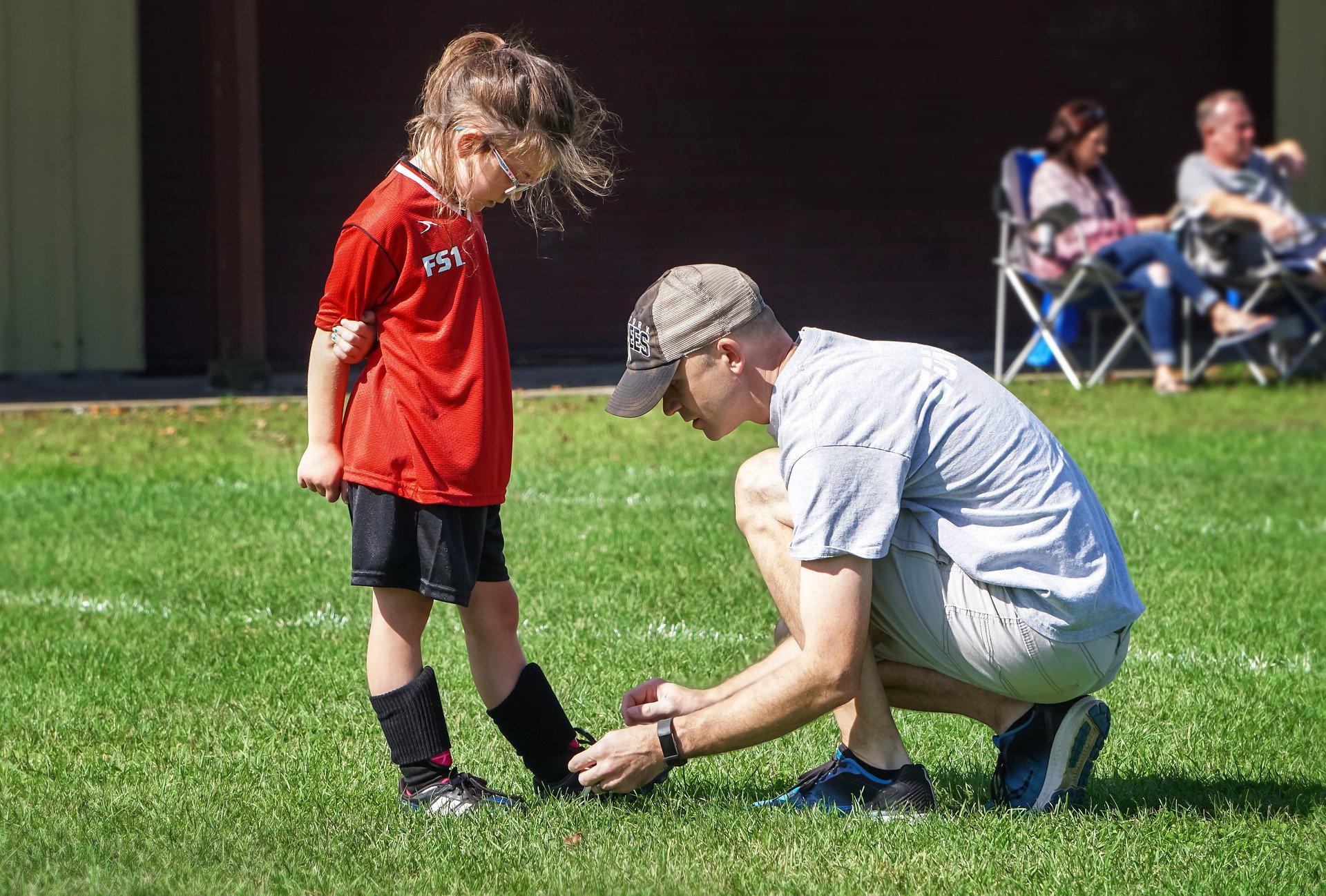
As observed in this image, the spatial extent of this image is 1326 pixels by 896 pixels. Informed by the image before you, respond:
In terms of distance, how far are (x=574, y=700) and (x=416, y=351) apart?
1229mm

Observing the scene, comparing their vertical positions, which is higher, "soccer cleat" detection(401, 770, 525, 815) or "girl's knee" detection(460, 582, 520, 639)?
"girl's knee" detection(460, 582, 520, 639)

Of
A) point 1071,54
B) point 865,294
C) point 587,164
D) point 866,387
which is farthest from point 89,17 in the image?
point 866,387

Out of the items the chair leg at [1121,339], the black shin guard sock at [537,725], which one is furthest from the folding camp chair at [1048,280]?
the black shin guard sock at [537,725]

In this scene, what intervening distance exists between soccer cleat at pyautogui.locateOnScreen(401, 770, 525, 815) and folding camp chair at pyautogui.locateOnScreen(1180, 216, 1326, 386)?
713 cm

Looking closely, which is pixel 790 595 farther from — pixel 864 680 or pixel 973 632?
pixel 973 632

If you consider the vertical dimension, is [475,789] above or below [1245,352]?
below

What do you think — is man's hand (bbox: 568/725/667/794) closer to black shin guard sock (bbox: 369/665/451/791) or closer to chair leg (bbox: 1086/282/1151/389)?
black shin guard sock (bbox: 369/665/451/791)

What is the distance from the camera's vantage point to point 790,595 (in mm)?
3014

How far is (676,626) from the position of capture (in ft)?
15.0

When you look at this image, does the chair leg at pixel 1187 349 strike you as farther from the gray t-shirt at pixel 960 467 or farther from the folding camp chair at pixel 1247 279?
the gray t-shirt at pixel 960 467

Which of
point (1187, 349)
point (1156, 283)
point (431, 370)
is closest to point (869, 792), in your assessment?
point (431, 370)

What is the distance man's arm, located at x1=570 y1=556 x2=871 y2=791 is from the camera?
272 centimetres

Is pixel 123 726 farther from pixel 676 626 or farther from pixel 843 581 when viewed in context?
pixel 843 581

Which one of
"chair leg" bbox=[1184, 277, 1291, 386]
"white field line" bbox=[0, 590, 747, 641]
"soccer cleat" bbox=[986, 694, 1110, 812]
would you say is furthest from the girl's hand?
"chair leg" bbox=[1184, 277, 1291, 386]
